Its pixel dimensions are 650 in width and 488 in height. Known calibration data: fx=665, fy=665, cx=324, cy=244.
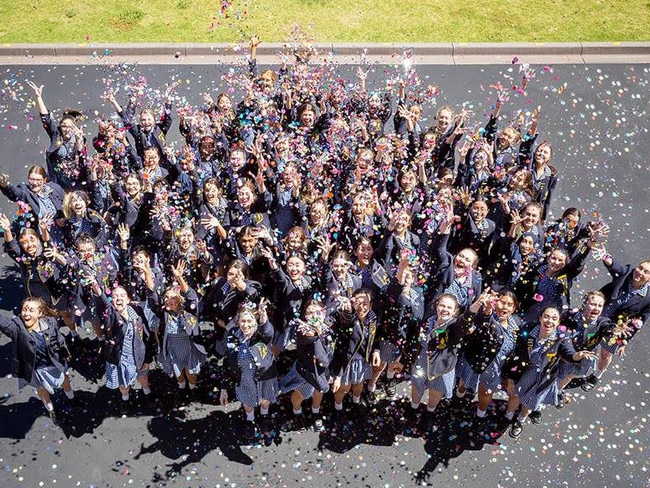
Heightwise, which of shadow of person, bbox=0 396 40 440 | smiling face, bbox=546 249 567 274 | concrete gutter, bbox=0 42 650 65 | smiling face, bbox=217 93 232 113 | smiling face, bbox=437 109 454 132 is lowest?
shadow of person, bbox=0 396 40 440

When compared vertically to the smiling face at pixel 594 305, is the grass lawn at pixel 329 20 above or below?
above

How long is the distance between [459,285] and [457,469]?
7.35ft

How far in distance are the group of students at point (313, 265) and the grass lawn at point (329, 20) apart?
4.79 meters

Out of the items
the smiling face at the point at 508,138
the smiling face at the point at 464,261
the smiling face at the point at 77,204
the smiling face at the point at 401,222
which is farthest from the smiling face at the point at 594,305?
the smiling face at the point at 77,204

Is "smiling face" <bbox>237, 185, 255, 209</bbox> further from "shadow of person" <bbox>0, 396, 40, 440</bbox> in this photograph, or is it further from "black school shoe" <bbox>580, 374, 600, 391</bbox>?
"black school shoe" <bbox>580, 374, 600, 391</bbox>

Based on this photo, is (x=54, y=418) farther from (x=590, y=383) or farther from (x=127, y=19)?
(x=127, y=19)

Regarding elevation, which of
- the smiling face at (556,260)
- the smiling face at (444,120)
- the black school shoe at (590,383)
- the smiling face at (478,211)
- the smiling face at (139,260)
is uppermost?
the smiling face at (444,120)

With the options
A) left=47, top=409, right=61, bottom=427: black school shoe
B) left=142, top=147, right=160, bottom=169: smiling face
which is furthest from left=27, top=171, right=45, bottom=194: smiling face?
left=47, top=409, right=61, bottom=427: black school shoe

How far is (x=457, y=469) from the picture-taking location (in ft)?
26.6

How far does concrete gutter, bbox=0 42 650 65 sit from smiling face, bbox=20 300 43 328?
7.88 m

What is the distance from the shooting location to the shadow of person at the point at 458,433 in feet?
26.9

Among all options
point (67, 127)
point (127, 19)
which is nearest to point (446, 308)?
point (67, 127)

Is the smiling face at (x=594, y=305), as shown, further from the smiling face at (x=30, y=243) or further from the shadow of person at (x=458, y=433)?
the smiling face at (x=30, y=243)

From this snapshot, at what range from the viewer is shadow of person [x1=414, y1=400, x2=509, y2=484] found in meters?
8.21
